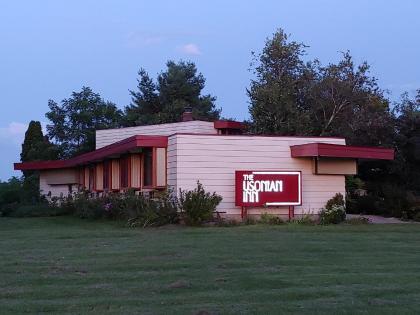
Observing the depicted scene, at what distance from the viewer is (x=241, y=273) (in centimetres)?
1060

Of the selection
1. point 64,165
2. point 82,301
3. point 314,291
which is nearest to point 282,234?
point 314,291

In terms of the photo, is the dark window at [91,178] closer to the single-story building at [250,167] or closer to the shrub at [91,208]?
the shrub at [91,208]

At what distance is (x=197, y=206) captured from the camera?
68.9ft

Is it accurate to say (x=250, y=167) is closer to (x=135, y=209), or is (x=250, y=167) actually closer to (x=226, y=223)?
(x=226, y=223)

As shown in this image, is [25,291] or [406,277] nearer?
[25,291]

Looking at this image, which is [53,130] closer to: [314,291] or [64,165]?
[64,165]

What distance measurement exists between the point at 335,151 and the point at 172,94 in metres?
29.4

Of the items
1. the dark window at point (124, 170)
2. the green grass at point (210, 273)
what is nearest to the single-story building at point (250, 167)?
the dark window at point (124, 170)

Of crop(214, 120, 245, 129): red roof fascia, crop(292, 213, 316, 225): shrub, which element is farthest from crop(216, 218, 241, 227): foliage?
crop(214, 120, 245, 129): red roof fascia

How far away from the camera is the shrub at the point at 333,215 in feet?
74.7

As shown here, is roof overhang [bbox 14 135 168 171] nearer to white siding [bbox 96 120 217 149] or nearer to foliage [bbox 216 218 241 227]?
white siding [bbox 96 120 217 149]

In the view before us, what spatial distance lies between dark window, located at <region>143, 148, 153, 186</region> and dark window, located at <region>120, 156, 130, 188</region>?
153 centimetres

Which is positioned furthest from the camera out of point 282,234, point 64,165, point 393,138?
point 64,165

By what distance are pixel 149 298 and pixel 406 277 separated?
13.9 feet
